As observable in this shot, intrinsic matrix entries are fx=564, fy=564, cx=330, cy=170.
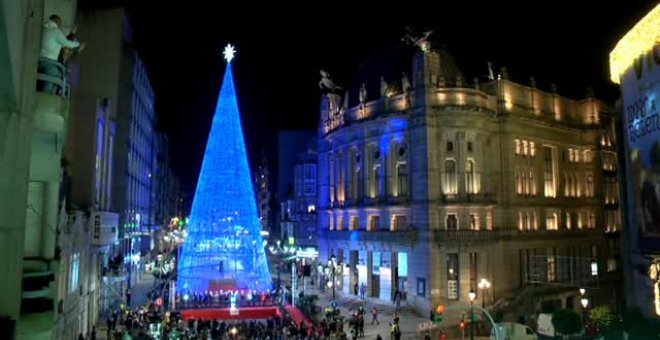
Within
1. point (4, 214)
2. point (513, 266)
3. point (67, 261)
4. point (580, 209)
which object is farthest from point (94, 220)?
point (580, 209)

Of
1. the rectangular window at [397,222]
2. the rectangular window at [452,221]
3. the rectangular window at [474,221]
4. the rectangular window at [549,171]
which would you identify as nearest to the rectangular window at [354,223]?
the rectangular window at [397,222]

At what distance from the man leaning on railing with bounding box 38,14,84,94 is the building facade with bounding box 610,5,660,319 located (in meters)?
25.2

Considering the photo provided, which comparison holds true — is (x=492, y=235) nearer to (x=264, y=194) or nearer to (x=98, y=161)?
(x=98, y=161)

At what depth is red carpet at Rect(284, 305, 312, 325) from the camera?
40.6 meters

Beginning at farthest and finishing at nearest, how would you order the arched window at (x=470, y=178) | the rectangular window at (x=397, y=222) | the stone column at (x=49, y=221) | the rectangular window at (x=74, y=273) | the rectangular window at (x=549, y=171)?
1. the rectangular window at (x=549, y=171)
2. the rectangular window at (x=397, y=222)
3. the arched window at (x=470, y=178)
4. the rectangular window at (x=74, y=273)
5. the stone column at (x=49, y=221)

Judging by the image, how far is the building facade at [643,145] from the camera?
27531 millimetres

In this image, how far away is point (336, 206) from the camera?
62.1 m

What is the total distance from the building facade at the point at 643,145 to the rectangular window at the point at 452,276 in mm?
18285

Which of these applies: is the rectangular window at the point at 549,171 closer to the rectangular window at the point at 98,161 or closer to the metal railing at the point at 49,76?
the rectangular window at the point at 98,161

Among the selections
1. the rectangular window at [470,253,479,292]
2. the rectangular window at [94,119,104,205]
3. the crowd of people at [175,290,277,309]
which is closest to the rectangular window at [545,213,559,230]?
the rectangular window at [470,253,479,292]

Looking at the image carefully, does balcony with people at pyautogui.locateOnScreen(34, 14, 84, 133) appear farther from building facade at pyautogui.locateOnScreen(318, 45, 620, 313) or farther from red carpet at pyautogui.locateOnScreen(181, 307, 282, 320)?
building facade at pyautogui.locateOnScreen(318, 45, 620, 313)

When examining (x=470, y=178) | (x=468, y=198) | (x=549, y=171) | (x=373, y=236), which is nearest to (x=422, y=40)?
(x=470, y=178)

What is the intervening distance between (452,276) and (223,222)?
67.6 feet

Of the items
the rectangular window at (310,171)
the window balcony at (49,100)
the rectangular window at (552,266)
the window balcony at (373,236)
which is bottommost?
the rectangular window at (552,266)
